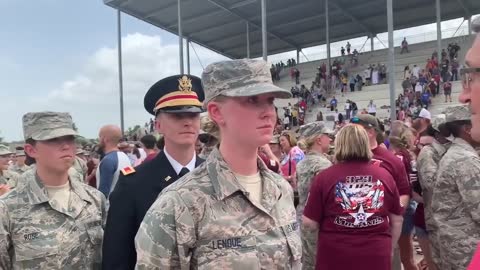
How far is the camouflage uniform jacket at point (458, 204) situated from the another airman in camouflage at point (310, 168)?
94 cm

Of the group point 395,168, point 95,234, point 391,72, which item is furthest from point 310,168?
point 391,72

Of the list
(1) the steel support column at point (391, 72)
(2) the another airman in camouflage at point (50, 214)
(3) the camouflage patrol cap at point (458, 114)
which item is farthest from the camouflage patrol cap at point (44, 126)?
(1) the steel support column at point (391, 72)

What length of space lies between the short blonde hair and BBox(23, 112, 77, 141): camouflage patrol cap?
5.93 ft

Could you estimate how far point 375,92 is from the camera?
2394 centimetres

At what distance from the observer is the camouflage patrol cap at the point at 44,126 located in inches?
108

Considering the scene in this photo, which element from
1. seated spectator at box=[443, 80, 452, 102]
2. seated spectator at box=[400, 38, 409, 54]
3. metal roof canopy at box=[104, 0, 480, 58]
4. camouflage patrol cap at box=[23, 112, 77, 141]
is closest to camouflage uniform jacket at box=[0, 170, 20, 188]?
camouflage patrol cap at box=[23, 112, 77, 141]

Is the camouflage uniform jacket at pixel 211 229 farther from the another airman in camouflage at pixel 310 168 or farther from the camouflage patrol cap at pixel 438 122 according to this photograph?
the camouflage patrol cap at pixel 438 122

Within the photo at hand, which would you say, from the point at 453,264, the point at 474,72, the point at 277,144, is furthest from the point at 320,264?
the point at 277,144

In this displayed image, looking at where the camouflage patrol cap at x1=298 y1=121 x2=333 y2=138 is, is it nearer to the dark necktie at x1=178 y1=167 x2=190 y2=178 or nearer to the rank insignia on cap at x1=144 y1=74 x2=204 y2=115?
the rank insignia on cap at x1=144 y1=74 x2=204 y2=115

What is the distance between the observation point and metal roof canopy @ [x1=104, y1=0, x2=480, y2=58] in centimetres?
2467

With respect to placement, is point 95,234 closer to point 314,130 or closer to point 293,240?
point 293,240

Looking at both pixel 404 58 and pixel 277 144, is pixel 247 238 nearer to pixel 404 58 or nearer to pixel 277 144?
pixel 277 144

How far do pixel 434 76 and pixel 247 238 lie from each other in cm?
2091

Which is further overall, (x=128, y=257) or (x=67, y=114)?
(x=67, y=114)
